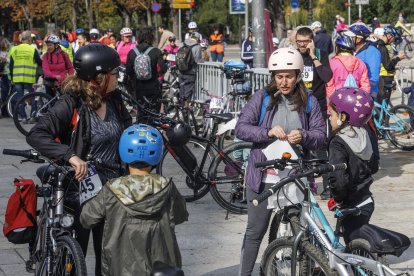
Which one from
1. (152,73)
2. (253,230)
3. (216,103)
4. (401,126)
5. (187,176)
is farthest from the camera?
(152,73)

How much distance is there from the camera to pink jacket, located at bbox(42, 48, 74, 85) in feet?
55.3

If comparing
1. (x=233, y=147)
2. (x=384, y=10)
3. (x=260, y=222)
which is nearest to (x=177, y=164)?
(x=233, y=147)

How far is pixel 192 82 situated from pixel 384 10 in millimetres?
54824

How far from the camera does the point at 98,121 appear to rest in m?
5.41

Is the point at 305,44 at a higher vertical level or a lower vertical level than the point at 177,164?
higher

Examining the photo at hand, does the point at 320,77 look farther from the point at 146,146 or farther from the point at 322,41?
the point at 322,41

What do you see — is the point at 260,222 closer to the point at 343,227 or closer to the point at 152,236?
the point at 343,227

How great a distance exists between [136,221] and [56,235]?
0.72 metres

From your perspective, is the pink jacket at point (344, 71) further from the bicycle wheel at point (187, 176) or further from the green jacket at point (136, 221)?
the green jacket at point (136, 221)

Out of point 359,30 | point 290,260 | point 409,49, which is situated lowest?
point 409,49

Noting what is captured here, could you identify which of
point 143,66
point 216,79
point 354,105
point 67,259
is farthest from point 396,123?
point 67,259

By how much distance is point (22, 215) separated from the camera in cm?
552

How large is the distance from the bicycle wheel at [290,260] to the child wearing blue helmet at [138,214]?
2.70 ft

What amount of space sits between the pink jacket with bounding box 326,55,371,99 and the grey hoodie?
466cm
